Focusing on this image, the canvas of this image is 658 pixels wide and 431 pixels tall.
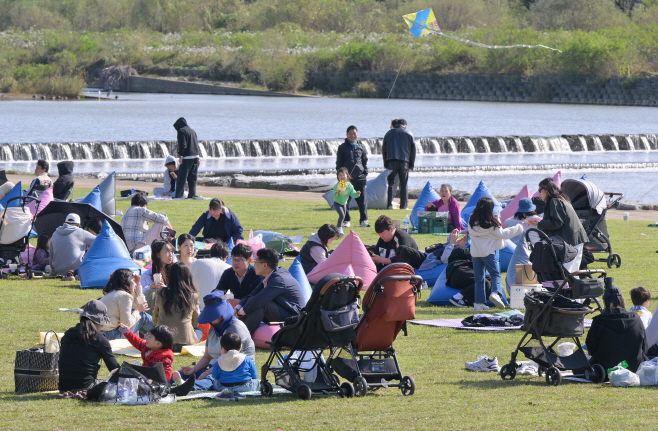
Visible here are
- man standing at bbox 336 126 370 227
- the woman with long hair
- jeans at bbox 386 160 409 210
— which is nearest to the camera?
the woman with long hair

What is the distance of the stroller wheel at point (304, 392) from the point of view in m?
6.49

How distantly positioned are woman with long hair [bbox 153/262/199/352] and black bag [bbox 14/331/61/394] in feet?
4.14

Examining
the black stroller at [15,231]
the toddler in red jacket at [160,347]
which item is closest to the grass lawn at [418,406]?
the toddler in red jacket at [160,347]

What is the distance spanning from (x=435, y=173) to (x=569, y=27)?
229ft

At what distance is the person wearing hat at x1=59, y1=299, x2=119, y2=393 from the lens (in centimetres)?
645

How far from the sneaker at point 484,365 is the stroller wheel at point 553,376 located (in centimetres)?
62

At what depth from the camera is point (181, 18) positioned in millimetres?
136000

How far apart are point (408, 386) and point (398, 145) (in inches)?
449

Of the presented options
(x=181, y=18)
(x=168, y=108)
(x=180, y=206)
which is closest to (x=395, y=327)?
(x=180, y=206)

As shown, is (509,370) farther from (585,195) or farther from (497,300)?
(585,195)

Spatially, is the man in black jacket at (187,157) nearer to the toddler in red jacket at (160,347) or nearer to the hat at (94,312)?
the toddler in red jacket at (160,347)

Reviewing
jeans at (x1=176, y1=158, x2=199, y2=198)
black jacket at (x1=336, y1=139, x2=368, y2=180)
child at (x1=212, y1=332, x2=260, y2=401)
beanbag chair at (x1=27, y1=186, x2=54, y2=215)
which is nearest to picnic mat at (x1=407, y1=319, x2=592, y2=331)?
child at (x1=212, y1=332, x2=260, y2=401)

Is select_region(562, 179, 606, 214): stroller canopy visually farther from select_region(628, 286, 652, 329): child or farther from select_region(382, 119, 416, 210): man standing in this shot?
select_region(382, 119, 416, 210): man standing

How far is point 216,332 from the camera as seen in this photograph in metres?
7.16
